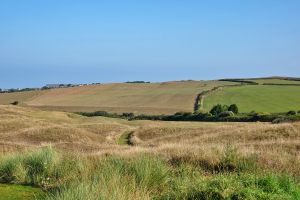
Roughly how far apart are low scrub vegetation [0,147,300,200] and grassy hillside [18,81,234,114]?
75978mm

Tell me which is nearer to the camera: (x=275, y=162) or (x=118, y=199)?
(x=118, y=199)

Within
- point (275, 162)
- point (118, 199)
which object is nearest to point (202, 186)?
point (118, 199)

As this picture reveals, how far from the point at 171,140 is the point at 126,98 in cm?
7582

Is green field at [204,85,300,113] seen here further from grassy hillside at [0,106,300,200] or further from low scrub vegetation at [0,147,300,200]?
low scrub vegetation at [0,147,300,200]

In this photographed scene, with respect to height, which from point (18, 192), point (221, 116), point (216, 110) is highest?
point (216, 110)

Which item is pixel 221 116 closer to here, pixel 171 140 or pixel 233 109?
pixel 233 109

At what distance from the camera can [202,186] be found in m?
10.6

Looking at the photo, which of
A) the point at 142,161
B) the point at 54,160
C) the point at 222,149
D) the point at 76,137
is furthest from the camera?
the point at 76,137

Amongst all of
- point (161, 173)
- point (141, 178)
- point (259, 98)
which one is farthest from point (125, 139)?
point (259, 98)

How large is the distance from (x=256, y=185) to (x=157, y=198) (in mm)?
1984

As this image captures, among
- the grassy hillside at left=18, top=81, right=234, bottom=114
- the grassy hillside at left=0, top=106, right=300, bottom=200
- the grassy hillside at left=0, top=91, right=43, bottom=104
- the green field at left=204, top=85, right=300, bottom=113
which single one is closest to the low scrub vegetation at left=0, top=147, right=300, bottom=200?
the grassy hillside at left=0, top=106, right=300, bottom=200

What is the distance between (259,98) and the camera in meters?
104

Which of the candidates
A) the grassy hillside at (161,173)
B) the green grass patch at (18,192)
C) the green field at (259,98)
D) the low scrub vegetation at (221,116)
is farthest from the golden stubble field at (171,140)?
the green field at (259,98)

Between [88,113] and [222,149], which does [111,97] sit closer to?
[88,113]
